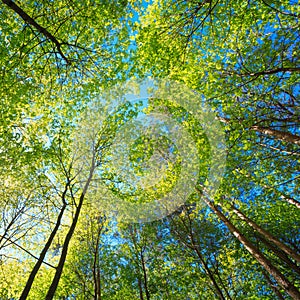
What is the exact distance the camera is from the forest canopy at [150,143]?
6977mm

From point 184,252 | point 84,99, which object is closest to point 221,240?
point 184,252

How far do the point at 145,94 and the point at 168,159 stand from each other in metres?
3.25

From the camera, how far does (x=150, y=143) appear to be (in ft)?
37.4

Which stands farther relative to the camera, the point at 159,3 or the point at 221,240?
the point at 221,240

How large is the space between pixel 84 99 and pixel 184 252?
369 inches

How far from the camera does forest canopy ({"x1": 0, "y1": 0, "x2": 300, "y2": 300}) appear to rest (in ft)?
22.9

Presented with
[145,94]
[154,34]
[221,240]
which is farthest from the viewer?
[221,240]

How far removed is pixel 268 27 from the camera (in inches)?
313

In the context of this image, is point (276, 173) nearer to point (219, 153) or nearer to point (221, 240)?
point (219, 153)

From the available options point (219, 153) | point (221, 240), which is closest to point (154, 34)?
point (219, 153)

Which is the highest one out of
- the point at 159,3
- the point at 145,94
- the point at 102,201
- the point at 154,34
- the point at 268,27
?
the point at 159,3

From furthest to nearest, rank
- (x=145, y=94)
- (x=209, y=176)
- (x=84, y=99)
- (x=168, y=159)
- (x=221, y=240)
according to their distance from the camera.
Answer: (x=221, y=240) < (x=168, y=159) < (x=145, y=94) < (x=209, y=176) < (x=84, y=99)

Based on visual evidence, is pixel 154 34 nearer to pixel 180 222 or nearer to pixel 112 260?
pixel 180 222

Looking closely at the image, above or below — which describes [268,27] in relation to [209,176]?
above
